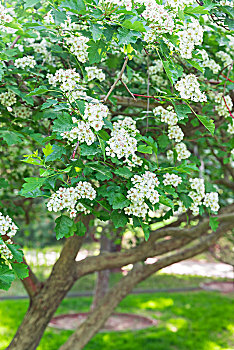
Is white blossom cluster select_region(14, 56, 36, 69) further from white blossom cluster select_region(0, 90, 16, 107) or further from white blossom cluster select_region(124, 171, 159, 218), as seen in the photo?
white blossom cluster select_region(124, 171, 159, 218)

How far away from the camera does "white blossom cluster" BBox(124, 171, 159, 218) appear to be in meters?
1.67

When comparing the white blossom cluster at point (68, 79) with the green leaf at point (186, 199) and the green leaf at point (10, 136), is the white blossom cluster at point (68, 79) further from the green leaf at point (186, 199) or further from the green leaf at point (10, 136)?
the green leaf at point (186, 199)

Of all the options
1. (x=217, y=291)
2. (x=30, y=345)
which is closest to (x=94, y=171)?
(x=30, y=345)

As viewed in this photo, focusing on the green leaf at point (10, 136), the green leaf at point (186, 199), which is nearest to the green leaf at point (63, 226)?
the green leaf at point (10, 136)

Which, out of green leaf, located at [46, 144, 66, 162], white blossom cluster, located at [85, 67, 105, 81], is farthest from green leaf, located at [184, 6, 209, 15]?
green leaf, located at [46, 144, 66, 162]

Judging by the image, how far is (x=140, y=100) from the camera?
8.71 feet

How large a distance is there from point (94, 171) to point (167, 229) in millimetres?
1817

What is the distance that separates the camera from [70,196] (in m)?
1.67

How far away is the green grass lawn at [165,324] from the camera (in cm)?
577

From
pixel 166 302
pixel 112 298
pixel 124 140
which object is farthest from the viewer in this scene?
pixel 166 302

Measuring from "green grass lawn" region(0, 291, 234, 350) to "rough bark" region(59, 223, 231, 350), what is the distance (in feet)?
6.39

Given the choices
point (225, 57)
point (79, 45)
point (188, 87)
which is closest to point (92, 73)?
point (79, 45)

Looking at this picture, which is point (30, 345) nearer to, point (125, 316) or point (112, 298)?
point (112, 298)

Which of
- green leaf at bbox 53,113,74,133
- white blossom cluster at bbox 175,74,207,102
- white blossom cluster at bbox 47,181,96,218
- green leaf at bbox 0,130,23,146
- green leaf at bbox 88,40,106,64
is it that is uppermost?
green leaf at bbox 88,40,106,64
